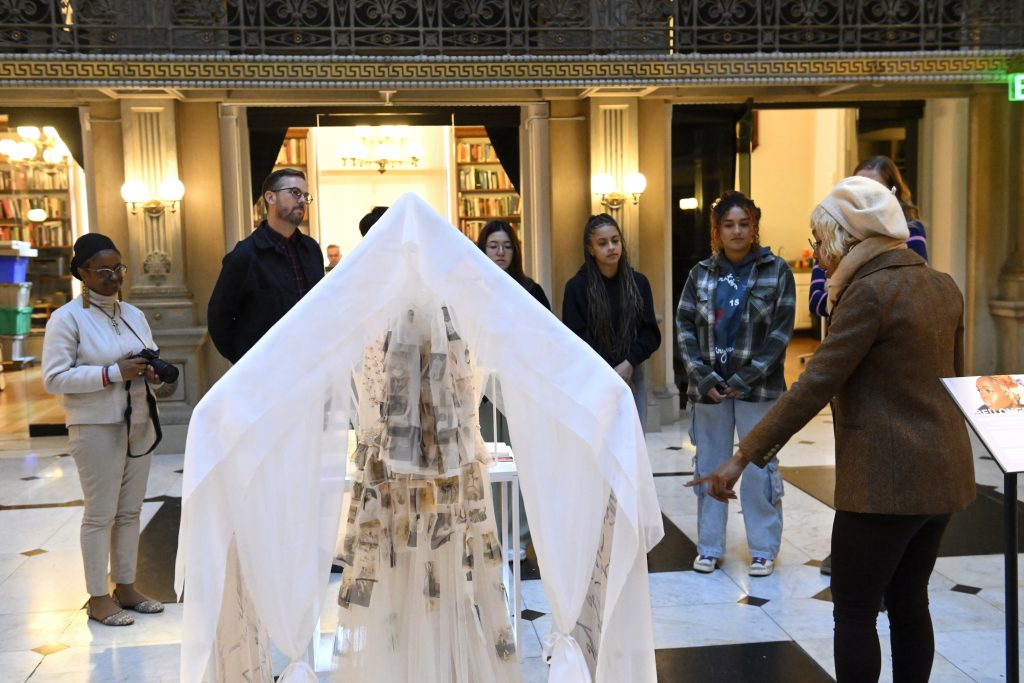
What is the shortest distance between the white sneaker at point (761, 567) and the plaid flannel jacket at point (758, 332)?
2.51 feet

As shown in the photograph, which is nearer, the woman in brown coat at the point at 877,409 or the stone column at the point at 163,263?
the woman in brown coat at the point at 877,409

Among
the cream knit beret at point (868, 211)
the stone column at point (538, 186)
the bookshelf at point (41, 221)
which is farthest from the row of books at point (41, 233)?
the cream knit beret at point (868, 211)

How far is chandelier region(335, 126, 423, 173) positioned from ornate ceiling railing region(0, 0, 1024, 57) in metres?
4.03

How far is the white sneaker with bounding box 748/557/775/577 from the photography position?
4391 mm

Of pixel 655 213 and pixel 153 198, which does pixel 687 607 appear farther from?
pixel 153 198

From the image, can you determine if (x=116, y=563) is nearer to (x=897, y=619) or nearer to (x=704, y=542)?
(x=704, y=542)

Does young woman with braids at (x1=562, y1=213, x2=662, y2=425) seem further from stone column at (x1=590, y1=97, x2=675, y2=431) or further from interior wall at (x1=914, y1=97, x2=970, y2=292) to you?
interior wall at (x1=914, y1=97, x2=970, y2=292)

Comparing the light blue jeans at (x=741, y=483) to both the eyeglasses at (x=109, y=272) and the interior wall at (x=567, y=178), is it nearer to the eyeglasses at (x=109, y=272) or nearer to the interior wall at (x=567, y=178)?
the eyeglasses at (x=109, y=272)

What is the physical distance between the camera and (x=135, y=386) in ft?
12.6

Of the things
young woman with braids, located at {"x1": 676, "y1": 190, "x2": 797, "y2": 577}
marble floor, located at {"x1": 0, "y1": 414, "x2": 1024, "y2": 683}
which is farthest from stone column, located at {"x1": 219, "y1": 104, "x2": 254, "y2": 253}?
young woman with braids, located at {"x1": 676, "y1": 190, "x2": 797, "y2": 577}

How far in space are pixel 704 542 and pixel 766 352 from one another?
946 mm

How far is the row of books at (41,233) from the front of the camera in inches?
530

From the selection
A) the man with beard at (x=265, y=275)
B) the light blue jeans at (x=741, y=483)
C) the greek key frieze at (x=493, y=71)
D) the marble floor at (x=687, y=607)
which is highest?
the greek key frieze at (x=493, y=71)

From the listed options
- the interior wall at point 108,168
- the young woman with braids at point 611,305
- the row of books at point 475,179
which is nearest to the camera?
the young woman with braids at point 611,305
